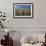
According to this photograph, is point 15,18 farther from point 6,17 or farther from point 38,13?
point 38,13

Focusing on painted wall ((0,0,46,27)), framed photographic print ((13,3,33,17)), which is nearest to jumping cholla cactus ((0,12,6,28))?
painted wall ((0,0,46,27))

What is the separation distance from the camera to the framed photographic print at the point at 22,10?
4.82 m

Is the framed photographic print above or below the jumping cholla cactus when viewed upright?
above

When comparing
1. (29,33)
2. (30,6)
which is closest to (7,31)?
(29,33)

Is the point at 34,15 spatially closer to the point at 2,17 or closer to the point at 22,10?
the point at 22,10

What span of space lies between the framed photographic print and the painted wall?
132mm

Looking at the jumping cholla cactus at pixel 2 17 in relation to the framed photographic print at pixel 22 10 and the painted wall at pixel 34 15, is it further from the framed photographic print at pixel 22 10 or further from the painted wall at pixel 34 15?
the framed photographic print at pixel 22 10

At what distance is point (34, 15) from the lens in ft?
15.9

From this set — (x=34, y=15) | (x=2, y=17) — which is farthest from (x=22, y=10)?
(x=2, y=17)

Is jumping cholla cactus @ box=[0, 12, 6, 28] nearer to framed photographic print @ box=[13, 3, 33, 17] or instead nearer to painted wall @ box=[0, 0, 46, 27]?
painted wall @ box=[0, 0, 46, 27]

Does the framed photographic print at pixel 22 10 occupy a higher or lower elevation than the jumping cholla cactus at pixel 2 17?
higher

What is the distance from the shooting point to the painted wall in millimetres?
4828

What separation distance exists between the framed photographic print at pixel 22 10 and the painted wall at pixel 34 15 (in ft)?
0.43

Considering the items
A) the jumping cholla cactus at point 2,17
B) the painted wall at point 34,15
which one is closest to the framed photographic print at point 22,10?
the painted wall at point 34,15
